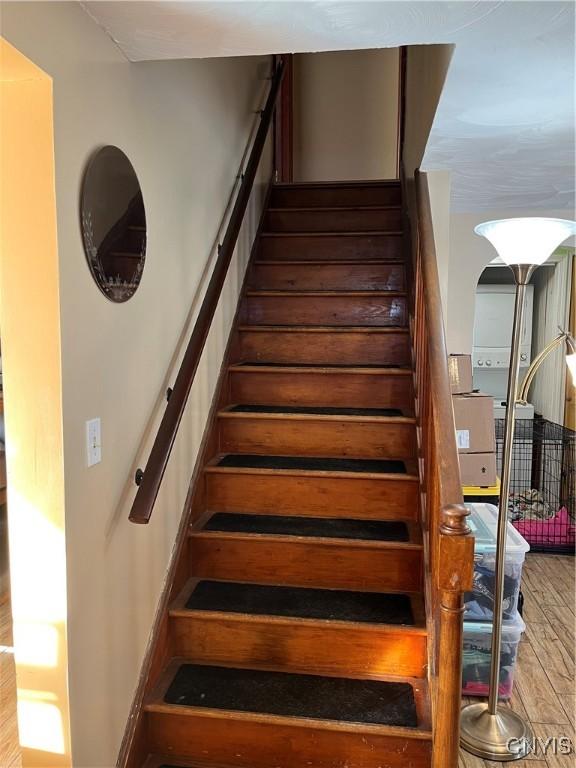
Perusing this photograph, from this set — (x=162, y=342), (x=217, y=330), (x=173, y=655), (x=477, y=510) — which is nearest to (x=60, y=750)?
(x=173, y=655)

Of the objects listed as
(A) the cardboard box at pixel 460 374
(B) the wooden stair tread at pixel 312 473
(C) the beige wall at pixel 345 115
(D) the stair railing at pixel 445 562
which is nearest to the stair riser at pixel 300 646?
(D) the stair railing at pixel 445 562

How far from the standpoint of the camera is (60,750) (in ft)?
4.60

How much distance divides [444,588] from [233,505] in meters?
1.27

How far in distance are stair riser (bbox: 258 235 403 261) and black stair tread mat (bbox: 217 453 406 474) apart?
142 cm

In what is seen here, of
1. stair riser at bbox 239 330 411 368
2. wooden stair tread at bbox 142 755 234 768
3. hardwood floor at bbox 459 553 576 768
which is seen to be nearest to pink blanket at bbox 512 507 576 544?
hardwood floor at bbox 459 553 576 768

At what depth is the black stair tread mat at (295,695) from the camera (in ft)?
5.60

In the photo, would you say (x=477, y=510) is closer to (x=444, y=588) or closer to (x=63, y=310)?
(x=444, y=588)

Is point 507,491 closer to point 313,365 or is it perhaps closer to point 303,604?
point 303,604

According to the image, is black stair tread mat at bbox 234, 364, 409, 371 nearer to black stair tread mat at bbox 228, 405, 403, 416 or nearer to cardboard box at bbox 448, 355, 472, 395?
black stair tread mat at bbox 228, 405, 403, 416

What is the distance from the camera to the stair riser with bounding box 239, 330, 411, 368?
290cm

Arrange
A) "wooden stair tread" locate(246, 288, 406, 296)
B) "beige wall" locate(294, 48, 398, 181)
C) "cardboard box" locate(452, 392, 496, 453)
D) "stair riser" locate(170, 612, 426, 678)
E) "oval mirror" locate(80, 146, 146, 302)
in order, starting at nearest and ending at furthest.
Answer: "oval mirror" locate(80, 146, 146, 302) < "stair riser" locate(170, 612, 426, 678) < "cardboard box" locate(452, 392, 496, 453) < "wooden stair tread" locate(246, 288, 406, 296) < "beige wall" locate(294, 48, 398, 181)

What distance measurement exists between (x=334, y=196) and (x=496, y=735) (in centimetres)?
323

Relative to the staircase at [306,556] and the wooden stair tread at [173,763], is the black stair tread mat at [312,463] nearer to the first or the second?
the staircase at [306,556]

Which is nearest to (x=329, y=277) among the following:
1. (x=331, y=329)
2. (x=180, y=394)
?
(x=331, y=329)
